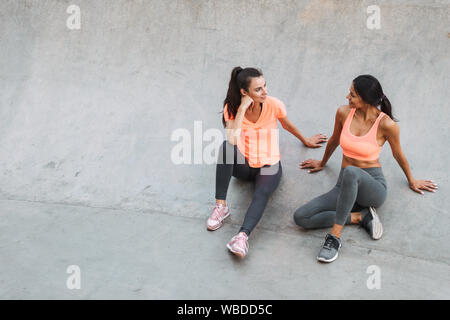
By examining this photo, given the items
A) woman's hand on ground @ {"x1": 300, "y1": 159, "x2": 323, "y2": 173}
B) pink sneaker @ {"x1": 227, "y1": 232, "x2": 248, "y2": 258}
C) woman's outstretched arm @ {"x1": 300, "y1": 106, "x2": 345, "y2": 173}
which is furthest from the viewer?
woman's hand on ground @ {"x1": 300, "y1": 159, "x2": 323, "y2": 173}

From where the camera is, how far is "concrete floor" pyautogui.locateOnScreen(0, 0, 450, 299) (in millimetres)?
3500

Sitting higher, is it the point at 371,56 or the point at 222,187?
the point at 371,56

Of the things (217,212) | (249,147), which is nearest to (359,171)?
(249,147)

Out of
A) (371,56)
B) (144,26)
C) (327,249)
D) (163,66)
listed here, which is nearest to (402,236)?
(327,249)

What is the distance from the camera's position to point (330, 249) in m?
3.56

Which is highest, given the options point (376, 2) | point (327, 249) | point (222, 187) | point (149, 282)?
point (376, 2)

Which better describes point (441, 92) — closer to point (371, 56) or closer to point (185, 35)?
point (371, 56)

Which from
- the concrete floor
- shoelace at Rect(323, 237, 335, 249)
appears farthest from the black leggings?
shoelace at Rect(323, 237, 335, 249)

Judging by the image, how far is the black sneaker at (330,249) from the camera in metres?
3.53

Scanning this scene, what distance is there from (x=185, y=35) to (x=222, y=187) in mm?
2508

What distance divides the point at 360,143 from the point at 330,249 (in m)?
0.86

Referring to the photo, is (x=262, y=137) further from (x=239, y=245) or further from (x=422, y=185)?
(x=422, y=185)

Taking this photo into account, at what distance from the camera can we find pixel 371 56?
5.14 metres

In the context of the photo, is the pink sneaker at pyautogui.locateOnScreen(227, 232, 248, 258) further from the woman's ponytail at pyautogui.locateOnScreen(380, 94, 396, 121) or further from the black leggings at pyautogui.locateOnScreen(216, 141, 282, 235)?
the woman's ponytail at pyautogui.locateOnScreen(380, 94, 396, 121)
